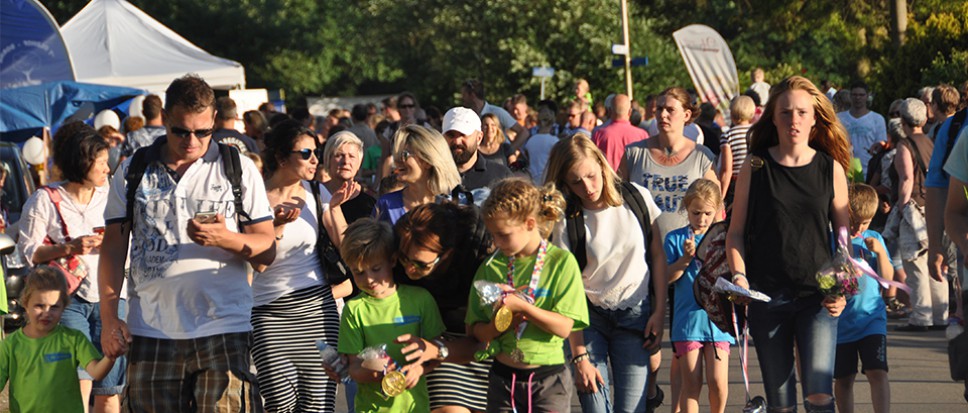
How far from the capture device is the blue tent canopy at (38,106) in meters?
18.4

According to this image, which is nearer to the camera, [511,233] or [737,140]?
[511,233]

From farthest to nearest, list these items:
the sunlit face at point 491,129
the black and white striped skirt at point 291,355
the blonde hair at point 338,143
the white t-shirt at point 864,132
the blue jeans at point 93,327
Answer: the white t-shirt at point 864,132 → the sunlit face at point 491,129 → the blue jeans at point 93,327 → the blonde hair at point 338,143 → the black and white striped skirt at point 291,355

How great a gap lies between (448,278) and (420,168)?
2.68 feet

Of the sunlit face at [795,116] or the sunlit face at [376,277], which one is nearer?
the sunlit face at [376,277]

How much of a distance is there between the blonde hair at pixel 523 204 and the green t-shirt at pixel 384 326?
455 mm

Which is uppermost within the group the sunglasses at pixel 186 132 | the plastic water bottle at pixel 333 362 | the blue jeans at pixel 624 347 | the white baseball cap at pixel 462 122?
the sunglasses at pixel 186 132

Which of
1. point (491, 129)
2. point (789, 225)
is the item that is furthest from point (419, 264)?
point (491, 129)

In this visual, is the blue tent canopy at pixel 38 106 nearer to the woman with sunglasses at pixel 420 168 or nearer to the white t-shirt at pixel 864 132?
the white t-shirt at pixel 864 132

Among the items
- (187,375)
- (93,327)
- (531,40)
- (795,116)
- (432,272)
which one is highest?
(531,40)

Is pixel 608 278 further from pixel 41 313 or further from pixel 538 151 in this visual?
pixel 538 151

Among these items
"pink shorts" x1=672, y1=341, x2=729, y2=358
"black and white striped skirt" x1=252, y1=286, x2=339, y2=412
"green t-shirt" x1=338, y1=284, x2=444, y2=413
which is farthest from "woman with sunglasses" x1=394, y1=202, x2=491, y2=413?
"pink shorts" x1=672, y1=341, x2=729, y2=358

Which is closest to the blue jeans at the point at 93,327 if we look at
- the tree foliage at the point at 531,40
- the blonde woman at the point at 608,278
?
the blonde woman at the point at 608,278

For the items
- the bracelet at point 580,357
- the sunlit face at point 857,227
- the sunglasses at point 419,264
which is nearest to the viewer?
the sunglasses at point 419,264

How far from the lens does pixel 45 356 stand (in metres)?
6.63
